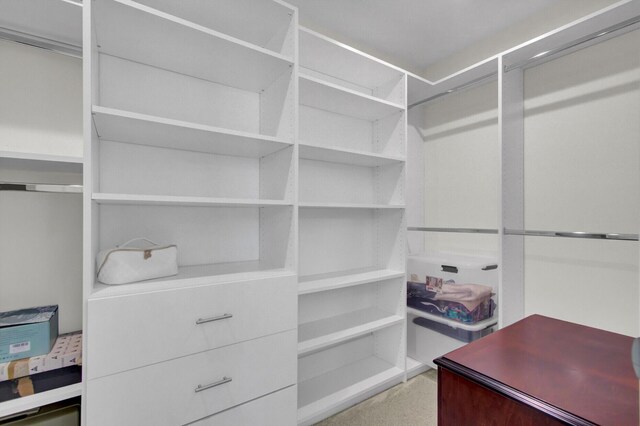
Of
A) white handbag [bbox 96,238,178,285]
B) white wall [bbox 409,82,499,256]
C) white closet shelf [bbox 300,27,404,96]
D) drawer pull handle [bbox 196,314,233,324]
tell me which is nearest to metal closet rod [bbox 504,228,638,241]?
white wall [bbox 409,82,499,256]

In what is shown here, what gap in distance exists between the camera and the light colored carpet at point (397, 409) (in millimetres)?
1759

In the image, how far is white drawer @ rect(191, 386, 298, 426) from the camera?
134cm

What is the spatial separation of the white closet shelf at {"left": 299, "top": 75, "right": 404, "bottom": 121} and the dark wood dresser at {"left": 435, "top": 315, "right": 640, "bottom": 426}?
1.48 meters

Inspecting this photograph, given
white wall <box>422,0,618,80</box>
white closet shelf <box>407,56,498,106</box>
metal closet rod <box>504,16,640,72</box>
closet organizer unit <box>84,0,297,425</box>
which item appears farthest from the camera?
white closet shelf <box>407,56,498,106</box>

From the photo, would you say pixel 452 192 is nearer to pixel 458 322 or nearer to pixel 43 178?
pixel 458 322

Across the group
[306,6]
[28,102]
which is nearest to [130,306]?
[28,102]

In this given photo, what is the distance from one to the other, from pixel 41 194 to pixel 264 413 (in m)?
1.42

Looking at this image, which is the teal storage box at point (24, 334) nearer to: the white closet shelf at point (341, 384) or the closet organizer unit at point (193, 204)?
the closet organizer unit at point (193, 204)

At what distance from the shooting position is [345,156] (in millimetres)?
1986

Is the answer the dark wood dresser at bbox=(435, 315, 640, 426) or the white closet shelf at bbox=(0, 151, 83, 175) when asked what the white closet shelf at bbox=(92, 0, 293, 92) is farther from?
the dark wood dresser at bbox=(435, 315, 640, 426)

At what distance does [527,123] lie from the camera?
2.16 metres

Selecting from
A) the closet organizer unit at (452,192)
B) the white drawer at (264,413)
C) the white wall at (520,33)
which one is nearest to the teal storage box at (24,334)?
the white drawer at (264,413)

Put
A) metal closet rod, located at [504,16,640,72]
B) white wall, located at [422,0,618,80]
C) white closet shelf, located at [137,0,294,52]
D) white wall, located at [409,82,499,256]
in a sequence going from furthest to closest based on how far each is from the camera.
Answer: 1. white wall, located at [409,82,499,256]
2. white wall, located at [422,0,618,80]
3. metal closet rod, located at [504,16,640,72]
4. white closet shelf, located at [137,0,294,52]

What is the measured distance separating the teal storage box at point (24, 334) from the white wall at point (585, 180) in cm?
268
